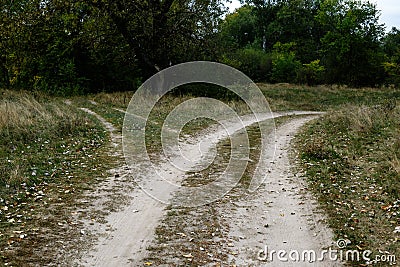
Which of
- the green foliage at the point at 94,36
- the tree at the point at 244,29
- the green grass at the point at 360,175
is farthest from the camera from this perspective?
the tree at the point at 244,29

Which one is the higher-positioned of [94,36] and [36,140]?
[94,36]

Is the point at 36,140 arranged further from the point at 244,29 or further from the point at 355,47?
the point at 244,29

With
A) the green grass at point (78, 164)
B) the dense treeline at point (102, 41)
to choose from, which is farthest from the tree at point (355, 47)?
the green grass at point (78, 164)

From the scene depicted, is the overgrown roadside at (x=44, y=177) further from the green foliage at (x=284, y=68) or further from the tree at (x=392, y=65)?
the green foliage at (x=284, y=68)

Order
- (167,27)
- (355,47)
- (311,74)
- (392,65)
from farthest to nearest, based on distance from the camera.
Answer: (355,47) < (311,74) < (392,65) < (167,27)

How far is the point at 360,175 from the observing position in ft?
35.5

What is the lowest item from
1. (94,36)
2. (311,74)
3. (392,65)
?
(311,74)

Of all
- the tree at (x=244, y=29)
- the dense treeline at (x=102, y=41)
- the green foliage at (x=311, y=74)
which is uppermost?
the tree at (x=244, y=29)

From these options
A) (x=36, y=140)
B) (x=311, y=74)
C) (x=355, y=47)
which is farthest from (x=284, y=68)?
(x=36, y=140)

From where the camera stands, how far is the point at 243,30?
77938mm

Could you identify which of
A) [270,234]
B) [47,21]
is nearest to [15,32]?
[47,21]

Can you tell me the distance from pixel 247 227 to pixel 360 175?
4347 millimetres

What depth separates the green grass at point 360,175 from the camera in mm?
7613

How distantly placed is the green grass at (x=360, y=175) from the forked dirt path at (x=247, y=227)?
0.51 m
